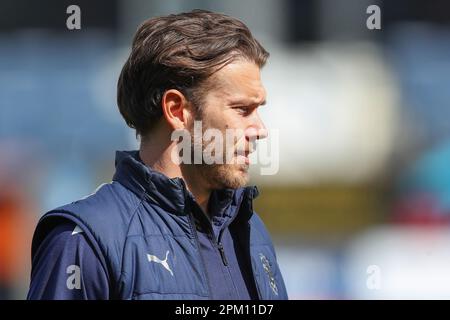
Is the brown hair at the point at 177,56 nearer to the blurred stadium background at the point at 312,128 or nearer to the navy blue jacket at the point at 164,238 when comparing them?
the navy blue jacket at the point at 164,238

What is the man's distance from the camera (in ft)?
7.50

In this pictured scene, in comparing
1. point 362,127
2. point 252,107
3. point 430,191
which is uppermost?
point 252,107

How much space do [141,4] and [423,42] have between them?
218 cm

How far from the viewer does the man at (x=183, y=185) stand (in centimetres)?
229

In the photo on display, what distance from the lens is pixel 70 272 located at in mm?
2172

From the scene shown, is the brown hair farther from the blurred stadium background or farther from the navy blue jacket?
the blurred stadium background

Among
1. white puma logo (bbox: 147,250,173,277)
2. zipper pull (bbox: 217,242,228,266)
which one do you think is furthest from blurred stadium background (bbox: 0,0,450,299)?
white puma logo (bbox: 147,250,173,277)

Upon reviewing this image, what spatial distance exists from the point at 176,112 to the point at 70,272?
2.07ft

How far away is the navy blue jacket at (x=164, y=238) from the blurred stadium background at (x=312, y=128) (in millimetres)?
3533

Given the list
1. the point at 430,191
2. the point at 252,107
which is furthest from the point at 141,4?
the point at 252,107

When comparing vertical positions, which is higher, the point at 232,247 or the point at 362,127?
the point at 232,247
